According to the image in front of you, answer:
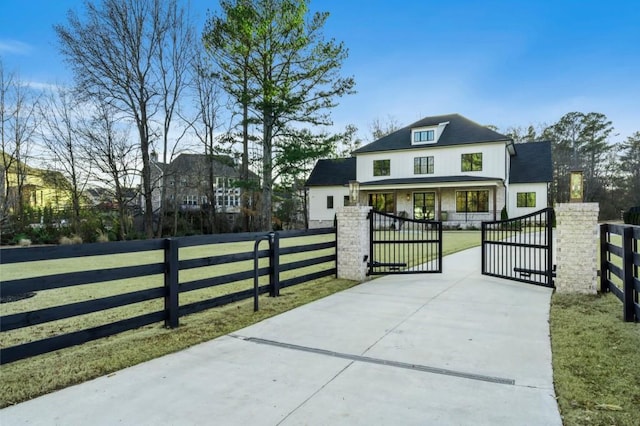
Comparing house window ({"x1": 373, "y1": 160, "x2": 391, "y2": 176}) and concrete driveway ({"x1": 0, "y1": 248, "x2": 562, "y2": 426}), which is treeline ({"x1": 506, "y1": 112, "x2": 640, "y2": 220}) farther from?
concrete driveway ({"x1": 0, "y1": 248, "x2": 562, "y2": 426})

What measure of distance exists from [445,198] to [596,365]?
24.5 m

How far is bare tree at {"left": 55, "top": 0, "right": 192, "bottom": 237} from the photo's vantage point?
20156mm

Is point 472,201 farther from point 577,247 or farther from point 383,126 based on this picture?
point 577,247

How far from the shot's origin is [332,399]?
9.05ft

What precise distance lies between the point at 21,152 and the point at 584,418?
88.9 feet

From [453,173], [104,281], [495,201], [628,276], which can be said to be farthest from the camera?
[453,173]

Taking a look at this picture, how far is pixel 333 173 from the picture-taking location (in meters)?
33.5

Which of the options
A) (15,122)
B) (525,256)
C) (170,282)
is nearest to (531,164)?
(525,256)

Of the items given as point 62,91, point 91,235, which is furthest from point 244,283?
point 62,91

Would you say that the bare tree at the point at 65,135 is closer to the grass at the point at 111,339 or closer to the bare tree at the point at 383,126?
the grass at the point at 111,339

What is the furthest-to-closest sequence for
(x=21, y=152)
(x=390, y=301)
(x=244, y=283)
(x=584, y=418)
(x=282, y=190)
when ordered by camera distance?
(x=282, y=190), (x=21, y=152), (x=244, y=283), (x=390, y=301), (x=584, y=418)

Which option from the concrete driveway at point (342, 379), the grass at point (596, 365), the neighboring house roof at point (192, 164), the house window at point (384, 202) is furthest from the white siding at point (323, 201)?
the concrete driveway at point (342, 379)

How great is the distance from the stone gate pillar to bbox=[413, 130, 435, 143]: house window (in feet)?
70.9

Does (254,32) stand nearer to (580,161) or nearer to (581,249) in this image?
(581,249)
